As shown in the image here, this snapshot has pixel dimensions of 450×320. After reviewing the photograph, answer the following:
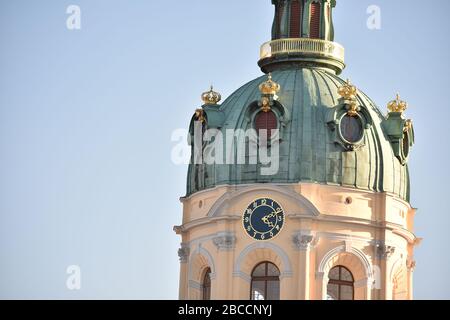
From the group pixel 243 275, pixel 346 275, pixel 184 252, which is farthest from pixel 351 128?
pixel 184 252

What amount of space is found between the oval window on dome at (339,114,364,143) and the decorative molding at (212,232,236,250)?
7.95 meters

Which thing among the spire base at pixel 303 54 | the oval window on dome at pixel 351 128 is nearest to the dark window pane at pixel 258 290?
the oval window on dome at pixel 351 128

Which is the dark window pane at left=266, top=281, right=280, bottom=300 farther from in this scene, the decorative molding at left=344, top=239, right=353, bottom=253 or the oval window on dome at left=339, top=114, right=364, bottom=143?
the oval window on dome at left=339, top=114, right=364, bottom=143

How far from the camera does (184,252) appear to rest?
136 meters

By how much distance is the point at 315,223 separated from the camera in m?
132

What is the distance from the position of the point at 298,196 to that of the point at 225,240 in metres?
4.43

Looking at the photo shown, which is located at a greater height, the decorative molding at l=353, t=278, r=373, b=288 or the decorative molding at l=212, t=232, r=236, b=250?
the decorative molding at l=212, t=232, r=236, b=250

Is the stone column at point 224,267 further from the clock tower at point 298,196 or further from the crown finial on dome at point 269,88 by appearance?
the crown finial on dome at point 269,88

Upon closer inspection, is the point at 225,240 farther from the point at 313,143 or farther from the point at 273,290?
the point at 313,143

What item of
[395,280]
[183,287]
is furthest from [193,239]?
[395,280]

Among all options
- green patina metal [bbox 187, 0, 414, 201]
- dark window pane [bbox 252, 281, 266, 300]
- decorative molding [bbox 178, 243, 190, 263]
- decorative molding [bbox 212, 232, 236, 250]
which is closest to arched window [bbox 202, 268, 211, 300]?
decorative molding [bbox 178, 243, 190, 263]

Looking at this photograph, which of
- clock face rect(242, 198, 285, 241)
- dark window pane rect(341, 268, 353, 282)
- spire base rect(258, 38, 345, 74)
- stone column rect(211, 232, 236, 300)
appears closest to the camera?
clock face rect(242, 198, 285, 241)

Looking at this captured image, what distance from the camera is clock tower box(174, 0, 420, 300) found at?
432 ft
